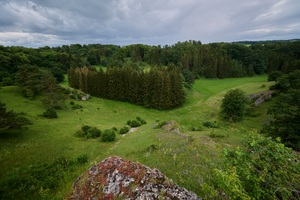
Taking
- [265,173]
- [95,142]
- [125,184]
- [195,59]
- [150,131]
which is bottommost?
[150,131]

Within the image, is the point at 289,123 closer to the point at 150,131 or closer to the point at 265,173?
the point at 150,131

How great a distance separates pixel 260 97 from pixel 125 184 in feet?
207

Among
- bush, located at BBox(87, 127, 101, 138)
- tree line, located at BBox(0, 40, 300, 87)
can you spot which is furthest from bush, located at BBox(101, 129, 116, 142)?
tree line, located at BBox(0, 40, 300, 87)

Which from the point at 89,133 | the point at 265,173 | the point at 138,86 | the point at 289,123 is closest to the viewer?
the point at 265,173

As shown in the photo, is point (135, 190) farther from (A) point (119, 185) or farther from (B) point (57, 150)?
(B) point (57, 150)

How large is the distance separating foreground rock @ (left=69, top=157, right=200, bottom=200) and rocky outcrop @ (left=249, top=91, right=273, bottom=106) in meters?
58.0

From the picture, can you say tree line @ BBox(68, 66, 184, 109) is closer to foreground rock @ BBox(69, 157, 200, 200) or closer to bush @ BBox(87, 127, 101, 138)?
bush @ BBox(87, 127, 101, 138)

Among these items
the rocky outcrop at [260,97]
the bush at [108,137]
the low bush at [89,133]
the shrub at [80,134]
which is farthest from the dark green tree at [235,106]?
the shrub at [80,134]

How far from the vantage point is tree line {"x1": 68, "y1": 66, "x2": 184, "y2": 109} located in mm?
58000

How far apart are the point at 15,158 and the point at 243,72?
11878cm

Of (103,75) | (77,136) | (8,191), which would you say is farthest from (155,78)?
(8,191)

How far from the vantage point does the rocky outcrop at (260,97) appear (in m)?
55.7

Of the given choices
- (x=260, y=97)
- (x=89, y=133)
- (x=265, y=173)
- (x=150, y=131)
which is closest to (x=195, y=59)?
(x=260, y=97)

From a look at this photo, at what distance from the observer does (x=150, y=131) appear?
28797 mm
